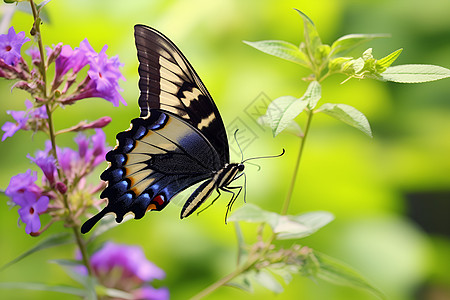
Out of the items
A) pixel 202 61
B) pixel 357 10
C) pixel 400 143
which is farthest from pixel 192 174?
pixel 357 10

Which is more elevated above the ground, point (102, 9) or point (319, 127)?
point (102, 9)

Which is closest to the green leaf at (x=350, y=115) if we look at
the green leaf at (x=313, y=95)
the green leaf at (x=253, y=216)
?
the green leaf at (x=313, y=95)

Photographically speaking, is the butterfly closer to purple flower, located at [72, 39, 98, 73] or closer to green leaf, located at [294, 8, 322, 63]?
purple flower, located at [72, 39, 98, 73]

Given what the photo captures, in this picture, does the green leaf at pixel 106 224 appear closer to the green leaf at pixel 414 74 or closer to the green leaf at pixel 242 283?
the green leaf at pixel 242 283

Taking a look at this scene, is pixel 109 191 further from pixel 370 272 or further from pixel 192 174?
pixel 370 272

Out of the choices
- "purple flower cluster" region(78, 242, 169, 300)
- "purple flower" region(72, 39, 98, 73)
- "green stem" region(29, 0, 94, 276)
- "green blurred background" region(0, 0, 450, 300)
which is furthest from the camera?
"green blurred background" region(0, 0, 450, 300)

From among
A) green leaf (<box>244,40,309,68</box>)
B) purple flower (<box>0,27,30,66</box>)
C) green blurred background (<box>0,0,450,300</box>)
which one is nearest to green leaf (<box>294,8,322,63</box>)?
green leaf (<box>244,40,309,68</box>)

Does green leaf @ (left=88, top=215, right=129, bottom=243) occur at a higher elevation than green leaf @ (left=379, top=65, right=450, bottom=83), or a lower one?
lower
